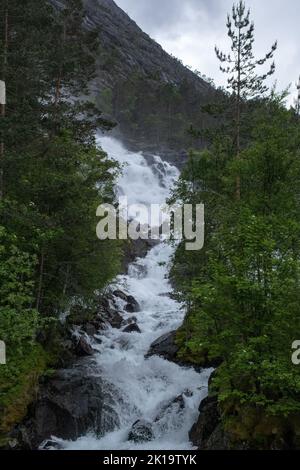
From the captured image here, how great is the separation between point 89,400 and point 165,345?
251 inches

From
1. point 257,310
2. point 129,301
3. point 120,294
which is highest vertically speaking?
point 257,310

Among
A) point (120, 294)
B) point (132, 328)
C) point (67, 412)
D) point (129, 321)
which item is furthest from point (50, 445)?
point (120, 294)

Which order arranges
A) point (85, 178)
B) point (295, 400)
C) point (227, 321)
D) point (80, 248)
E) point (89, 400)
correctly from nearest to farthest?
point (295, 400)
point (227, 321)
point (89, 400)
point (80, 248)
point (85, 178)

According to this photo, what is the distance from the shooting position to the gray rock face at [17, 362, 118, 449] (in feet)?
57.1

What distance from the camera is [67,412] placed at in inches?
728

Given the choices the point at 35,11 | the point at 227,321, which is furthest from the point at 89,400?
the point at 35,11

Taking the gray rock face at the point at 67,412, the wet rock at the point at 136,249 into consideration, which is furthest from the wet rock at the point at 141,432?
the wet rock at the point at 136,249

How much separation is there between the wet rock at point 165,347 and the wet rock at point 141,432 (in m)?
5.31

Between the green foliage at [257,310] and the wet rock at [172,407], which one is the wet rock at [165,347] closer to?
the wet rock at [172,407]

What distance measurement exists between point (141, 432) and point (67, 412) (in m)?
2.97

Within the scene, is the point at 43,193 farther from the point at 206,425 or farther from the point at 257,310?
the point at 206,425

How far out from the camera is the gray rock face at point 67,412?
57.1ft
